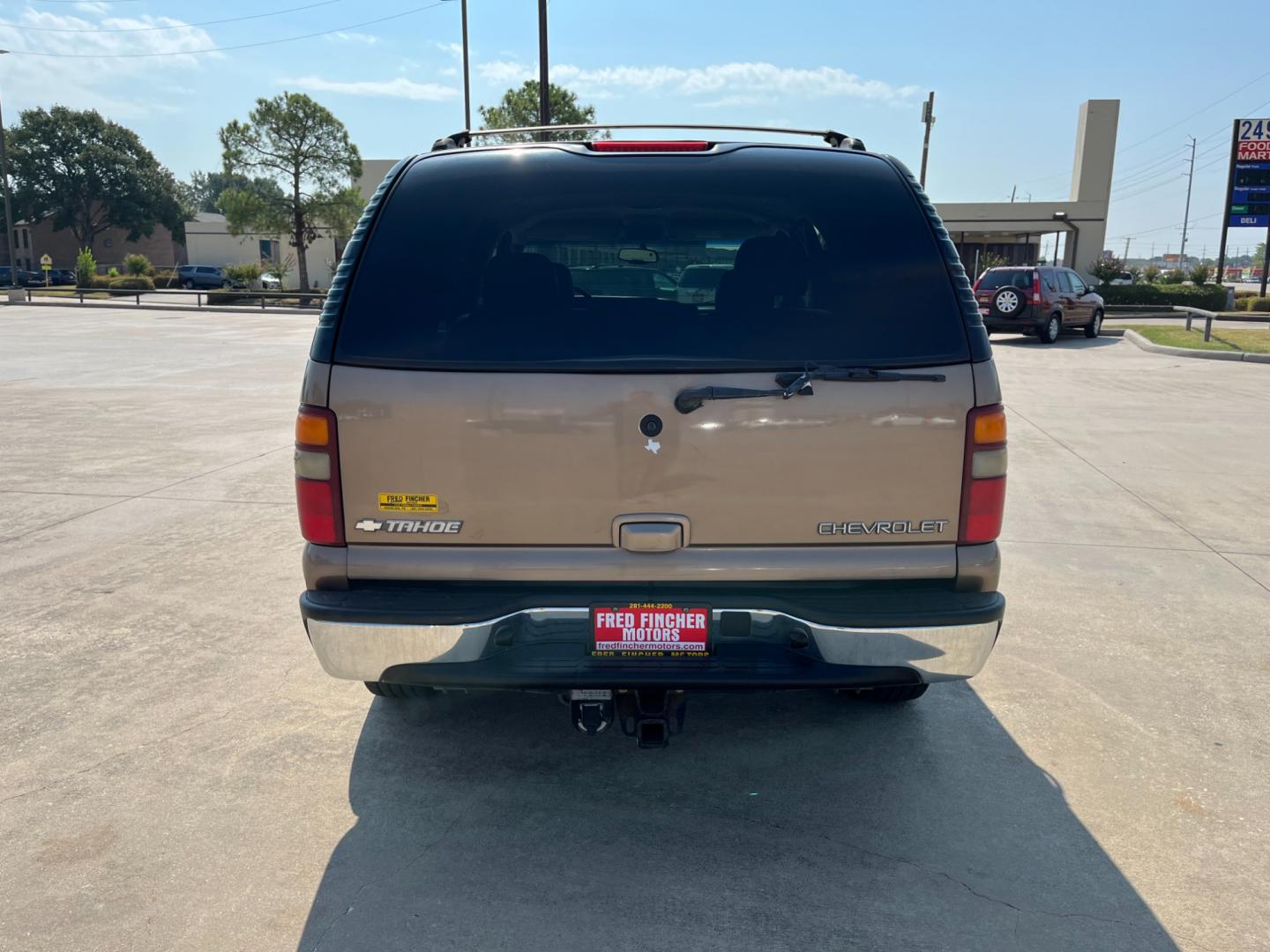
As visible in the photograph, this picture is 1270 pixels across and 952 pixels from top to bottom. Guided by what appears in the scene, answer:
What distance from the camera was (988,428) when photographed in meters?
3.09

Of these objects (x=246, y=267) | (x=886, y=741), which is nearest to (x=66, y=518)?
(x=886, y=741)

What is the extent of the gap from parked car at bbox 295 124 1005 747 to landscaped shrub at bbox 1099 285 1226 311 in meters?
41.9

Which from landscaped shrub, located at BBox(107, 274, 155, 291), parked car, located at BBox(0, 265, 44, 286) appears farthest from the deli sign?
parked car, located at BBox(0, 265, 44, 286)

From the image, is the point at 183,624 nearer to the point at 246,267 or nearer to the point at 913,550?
the point at 913,550

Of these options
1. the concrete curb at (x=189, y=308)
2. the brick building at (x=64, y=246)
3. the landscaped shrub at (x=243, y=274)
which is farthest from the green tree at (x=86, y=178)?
the concrete curb at (x=189, y=308)

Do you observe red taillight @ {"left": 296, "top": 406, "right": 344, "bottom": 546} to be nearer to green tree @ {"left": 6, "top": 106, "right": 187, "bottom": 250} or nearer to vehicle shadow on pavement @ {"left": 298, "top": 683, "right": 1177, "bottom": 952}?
vehicle shadow on pavement @ {"left": 298, "top": 683, "right": 1177, "bottom": 952}

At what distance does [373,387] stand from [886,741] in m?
2.34

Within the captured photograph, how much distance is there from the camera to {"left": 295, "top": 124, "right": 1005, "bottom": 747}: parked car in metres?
3.00

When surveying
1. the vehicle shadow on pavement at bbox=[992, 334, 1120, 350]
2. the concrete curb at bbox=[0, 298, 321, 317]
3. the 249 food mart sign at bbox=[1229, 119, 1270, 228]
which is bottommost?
the concrete curb at bbox=[0, 298, 321, 317]

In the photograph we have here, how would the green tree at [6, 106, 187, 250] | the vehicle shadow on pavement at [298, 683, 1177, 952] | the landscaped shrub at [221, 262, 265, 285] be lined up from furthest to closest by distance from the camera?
the green tree at [6, 106, 187, 250] → the landscaped shrub at [221, 262, 265, 285] → the vehicle shadow on pavement at [298, 683, 1177, 952]

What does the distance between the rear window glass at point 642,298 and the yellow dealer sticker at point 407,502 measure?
0.39 metres

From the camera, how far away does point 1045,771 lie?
12.2 feet

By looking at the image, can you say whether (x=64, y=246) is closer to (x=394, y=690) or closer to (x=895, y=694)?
(x=394, y=690)

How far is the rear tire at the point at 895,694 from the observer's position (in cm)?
402
